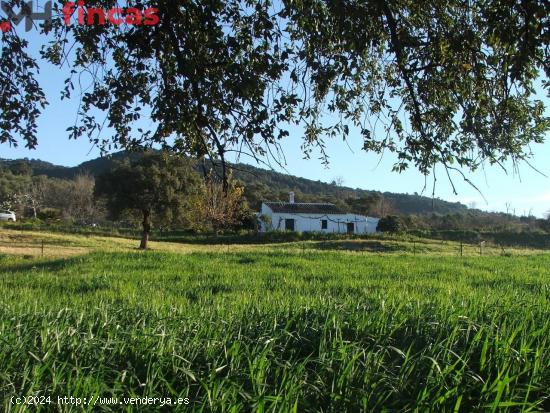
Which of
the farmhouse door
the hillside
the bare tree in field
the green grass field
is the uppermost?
the hillside

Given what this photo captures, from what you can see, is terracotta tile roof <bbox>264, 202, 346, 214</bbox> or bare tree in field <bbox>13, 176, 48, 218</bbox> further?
bare tree in field <bbox>13, 176, 48, 218</bbox>

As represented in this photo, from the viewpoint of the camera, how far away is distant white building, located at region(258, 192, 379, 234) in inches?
2498

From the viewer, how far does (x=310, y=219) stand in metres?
62.9

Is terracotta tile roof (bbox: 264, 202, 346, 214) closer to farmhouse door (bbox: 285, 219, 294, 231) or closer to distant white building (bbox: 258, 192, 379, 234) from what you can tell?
distant white building (bbox: 258, 192, 379, 234)

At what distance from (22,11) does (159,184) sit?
30588mm

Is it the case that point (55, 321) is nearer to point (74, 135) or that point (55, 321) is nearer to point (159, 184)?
point (74, 135)

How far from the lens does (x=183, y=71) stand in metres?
4.50

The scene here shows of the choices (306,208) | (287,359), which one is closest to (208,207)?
(306,208)

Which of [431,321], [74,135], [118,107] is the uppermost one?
[118,107]

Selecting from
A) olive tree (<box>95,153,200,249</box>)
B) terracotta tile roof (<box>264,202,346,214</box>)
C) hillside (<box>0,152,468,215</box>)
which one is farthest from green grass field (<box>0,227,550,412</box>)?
hillside (<box>0,152,468,215</box>)

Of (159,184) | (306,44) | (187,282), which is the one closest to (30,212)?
(159,184)

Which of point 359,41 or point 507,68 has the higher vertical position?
point 359,41

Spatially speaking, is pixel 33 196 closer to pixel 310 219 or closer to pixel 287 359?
pixel 310 219

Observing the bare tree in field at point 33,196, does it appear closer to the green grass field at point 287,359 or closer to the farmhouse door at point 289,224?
the farmhouse door at point 289,224
